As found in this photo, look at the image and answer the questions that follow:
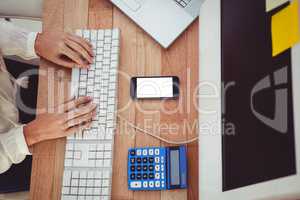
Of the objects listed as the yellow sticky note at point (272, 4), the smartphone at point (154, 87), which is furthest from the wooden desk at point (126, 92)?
the yellow sticky note at point (272, 4)

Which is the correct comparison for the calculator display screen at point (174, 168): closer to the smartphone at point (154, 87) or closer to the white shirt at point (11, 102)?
Result: the smartphone at point (154, 87)

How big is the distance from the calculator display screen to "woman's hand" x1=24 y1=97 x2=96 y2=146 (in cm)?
22

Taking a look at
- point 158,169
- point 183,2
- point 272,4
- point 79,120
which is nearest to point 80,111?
point 79,120

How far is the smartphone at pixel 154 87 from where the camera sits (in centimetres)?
83

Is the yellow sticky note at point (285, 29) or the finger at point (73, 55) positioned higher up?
the finger at point (73, 55)

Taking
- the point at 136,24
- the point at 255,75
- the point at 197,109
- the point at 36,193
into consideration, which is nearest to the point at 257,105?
the point at 255,75

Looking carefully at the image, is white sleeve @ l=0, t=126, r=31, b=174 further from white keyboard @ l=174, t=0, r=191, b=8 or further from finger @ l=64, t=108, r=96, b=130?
white keyboard @ l=174, t=0, r=191, b=8

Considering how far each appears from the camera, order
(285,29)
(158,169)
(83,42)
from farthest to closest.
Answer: (83,42), (158,169), (285,29)

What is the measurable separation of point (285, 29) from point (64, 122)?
21.6 inches

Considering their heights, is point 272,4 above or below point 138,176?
above

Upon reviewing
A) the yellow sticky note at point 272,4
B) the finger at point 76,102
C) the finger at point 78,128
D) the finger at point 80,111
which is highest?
the yellow sticky note at point 272,4

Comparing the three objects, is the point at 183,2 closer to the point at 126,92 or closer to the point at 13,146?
the point at 126,92

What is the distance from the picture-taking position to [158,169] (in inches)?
29.8

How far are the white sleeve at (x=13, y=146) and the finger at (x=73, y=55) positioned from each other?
0.22 metres
